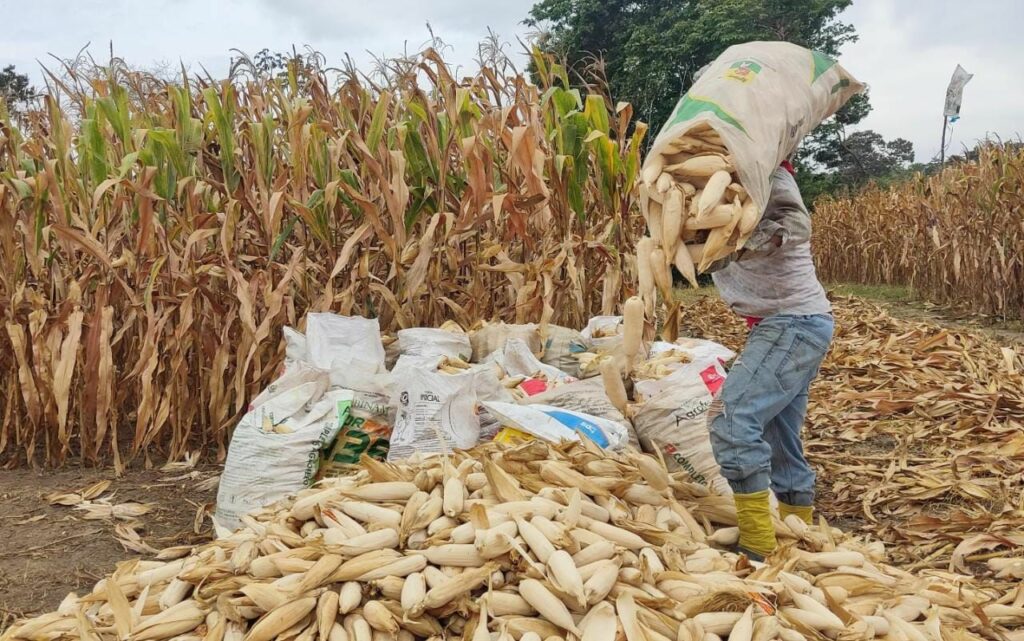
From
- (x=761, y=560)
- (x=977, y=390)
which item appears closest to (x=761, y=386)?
(x=761, y=560)

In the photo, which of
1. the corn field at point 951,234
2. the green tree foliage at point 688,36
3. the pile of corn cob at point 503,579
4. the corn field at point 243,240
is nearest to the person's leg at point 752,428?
the pile of corn cob at point 503,579

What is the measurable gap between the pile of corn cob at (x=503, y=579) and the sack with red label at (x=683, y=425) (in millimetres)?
518

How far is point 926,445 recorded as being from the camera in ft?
14.0

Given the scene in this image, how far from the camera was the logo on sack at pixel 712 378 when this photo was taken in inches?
128

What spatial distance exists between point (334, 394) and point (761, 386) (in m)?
1.71

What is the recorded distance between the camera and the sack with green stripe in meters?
2.25

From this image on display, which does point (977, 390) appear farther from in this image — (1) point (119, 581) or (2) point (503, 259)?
(1) point (119, 581)

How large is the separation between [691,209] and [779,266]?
51cm

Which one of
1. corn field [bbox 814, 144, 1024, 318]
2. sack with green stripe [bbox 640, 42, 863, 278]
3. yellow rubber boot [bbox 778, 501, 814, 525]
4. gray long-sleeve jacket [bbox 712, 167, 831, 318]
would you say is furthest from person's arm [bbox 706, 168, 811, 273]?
corn field [bbox 814, 144, 1024, 318]

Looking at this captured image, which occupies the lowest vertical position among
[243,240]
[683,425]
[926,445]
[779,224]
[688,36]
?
[926,445]

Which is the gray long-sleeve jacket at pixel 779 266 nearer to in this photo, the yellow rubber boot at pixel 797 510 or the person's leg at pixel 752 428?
the person's leg at pixel 752 428

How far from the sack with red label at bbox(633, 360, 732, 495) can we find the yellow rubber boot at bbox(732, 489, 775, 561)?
0.48 meters

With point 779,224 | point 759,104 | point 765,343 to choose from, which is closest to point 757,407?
point 765,343

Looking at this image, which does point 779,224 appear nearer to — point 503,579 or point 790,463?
point 790,463
